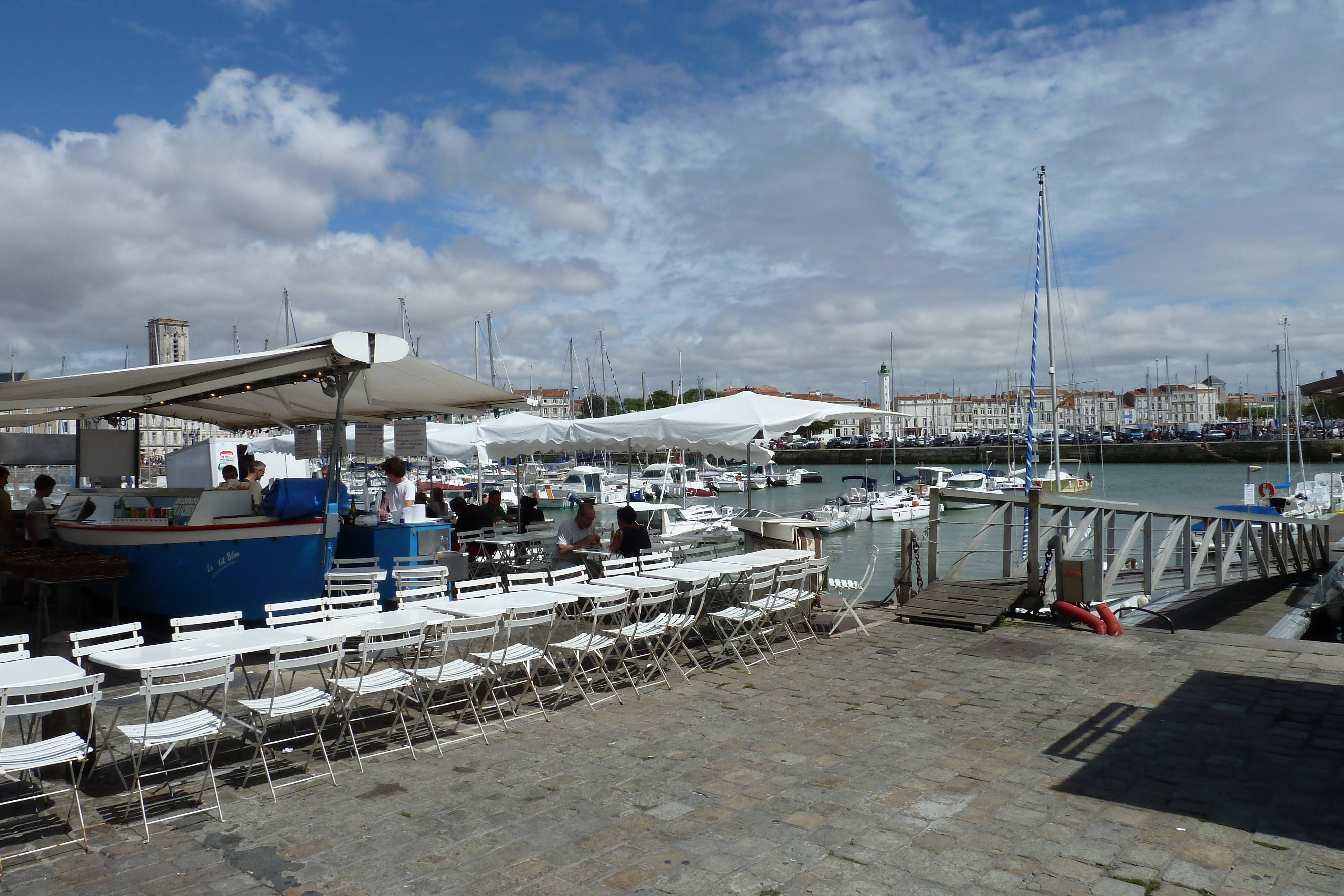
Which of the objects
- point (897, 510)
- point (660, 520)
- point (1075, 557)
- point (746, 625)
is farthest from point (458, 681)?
point (897, 510)

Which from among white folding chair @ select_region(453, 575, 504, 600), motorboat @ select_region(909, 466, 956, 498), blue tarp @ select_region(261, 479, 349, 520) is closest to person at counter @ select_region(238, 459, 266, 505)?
blue tarp @ select_region(261, 479, 349, 520)

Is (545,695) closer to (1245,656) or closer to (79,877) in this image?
(79,877)

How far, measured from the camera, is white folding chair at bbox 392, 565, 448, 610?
6336mm

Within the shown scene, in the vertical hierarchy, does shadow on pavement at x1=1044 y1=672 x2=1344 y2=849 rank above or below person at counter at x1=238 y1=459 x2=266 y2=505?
below

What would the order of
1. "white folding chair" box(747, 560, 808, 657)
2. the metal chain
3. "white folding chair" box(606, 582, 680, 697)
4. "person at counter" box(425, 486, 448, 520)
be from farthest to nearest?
"person at counter" box(425, 486, 448, 520) → the metal chain → "white folding chair" box(747, 560, 808, 657) → "white folding chair" box(606, 582, 680, 697)

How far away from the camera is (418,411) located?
422 inches

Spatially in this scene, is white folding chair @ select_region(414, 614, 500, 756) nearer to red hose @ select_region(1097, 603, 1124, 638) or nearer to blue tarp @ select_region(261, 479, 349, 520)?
blue tarp @ select_region(261, 479, 349, 520)

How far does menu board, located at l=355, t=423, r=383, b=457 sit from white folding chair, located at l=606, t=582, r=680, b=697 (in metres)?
4.93

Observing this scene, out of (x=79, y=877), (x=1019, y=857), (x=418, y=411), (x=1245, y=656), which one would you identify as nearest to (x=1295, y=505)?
(x=1245, y=656)

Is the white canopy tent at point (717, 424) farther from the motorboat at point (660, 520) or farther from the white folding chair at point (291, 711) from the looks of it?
the white folding chair at point (291, 711)

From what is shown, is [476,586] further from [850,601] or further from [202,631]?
[850,601]

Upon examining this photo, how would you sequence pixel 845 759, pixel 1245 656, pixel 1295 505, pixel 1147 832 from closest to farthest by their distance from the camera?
pixel 1147 832 → pixel 845 759 → pixel 1245 656 → pixel 1295 505

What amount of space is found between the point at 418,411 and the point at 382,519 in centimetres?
213

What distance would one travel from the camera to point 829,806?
4.10 m
